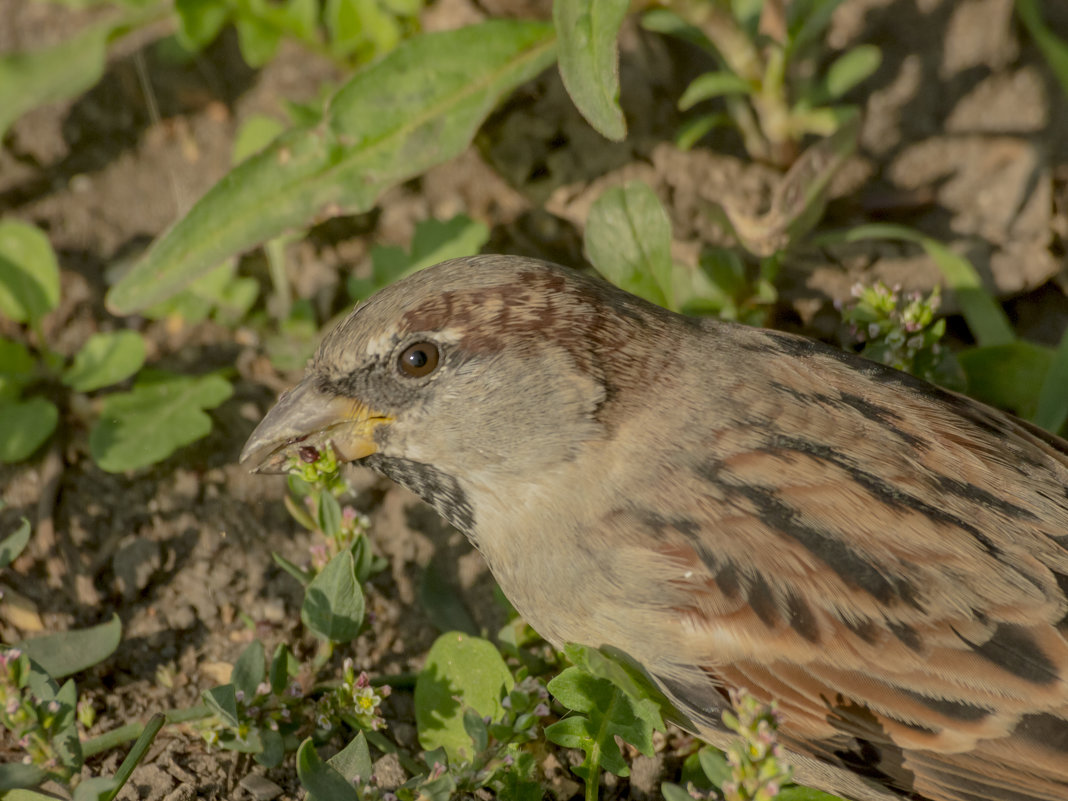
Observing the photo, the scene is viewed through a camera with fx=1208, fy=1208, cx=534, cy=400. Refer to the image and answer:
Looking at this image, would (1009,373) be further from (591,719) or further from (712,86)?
(591,719)

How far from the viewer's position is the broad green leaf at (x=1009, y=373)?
4031 millimetres

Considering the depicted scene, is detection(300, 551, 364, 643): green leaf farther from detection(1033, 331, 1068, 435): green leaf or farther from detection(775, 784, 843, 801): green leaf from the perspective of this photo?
detection(1033, 331, 1068, 435): green leaf

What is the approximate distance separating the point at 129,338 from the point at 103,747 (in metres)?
1.50

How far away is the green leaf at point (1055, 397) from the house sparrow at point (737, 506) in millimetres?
651

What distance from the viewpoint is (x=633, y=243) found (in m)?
3.81

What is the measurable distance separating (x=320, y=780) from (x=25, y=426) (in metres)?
1.82

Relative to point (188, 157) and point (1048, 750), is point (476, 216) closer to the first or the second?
point (188, 157)

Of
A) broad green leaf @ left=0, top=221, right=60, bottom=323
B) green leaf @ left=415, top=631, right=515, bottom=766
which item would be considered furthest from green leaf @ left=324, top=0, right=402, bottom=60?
green leaf @ left=415, top=631, right=515, bottom=766

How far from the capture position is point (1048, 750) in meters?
2.71

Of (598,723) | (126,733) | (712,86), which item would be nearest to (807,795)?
(598,723)

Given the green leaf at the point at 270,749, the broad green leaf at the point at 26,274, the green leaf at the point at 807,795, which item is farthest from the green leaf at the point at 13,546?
the green leaf at the point at 807,795

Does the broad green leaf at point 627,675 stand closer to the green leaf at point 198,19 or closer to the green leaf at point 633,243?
the green leaf at point 633,243

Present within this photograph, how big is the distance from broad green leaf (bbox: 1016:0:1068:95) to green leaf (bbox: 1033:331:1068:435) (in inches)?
53.4

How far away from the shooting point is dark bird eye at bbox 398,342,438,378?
2998 millimetres
